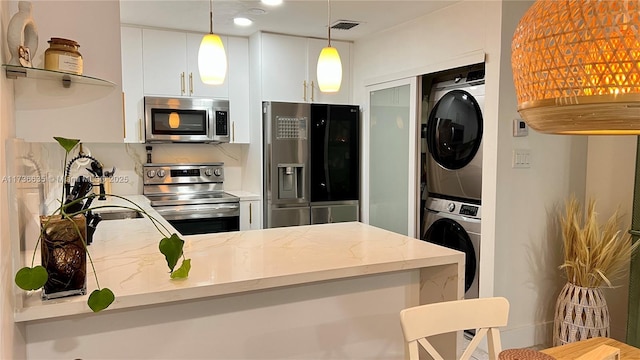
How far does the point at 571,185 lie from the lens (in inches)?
128

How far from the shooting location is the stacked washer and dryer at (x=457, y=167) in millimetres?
3236

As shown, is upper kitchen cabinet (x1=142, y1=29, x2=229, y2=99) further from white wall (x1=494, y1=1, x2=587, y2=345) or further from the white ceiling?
Result: white wall (x1=494, y1=1, x2=587, y2=345)

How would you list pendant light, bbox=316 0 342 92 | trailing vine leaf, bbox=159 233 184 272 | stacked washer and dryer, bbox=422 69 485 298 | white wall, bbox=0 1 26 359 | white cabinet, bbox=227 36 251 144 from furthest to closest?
white cabinet, bbox=227 36 251 144 < stacked washer and dryer, bbox=422 69 485 298 < pendant light, bbox=316 0 342 92 < trailing vine leaf, bbox=159 233 184 272 < white wall, bbox=0 1 26 359

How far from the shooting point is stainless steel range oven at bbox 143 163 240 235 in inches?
156

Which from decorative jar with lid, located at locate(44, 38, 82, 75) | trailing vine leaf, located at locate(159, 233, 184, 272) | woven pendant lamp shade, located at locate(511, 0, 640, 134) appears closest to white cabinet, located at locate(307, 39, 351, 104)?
decorative jar with lid, located at locate(44, 38, 82, 75)

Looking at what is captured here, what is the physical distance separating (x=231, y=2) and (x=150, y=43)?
3.58ft

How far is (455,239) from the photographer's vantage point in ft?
11.3

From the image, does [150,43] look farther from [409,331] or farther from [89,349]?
[409,331]

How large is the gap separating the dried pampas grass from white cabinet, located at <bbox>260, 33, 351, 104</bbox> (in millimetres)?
2404

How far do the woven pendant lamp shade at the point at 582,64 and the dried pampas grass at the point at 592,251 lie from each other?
2.19 metres

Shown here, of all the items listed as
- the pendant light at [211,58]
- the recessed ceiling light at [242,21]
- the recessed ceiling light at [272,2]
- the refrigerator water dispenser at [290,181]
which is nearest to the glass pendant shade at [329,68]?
the pendant light at [211,58]

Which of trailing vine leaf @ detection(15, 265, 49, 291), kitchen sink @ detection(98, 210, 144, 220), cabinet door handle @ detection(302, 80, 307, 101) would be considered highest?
cabinet door handle @ detection(302, 80, 307, 101)

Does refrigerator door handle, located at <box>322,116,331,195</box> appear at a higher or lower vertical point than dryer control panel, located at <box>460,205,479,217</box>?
higher

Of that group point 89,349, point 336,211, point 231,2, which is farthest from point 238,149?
point 89,349
